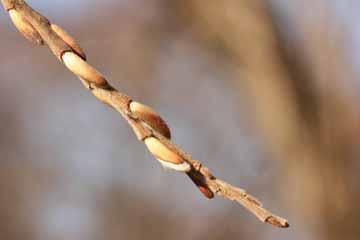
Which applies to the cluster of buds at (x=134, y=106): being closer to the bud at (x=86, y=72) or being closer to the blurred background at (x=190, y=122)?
the bud at (x=86, y=72)

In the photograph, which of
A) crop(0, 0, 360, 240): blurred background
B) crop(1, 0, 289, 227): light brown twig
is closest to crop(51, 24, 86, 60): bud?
crop(1, 0, 289, 227): light brown twig

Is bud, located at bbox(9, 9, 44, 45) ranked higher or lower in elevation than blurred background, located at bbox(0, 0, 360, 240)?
lower

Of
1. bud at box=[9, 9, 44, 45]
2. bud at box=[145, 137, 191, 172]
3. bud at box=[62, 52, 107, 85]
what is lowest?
bud at box=[145, 137, 191, 172]

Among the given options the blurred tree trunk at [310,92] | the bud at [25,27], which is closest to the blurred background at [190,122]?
the blurred tree trunk at [310,92]

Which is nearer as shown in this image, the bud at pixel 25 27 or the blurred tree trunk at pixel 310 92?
the bud at pixel 25 27

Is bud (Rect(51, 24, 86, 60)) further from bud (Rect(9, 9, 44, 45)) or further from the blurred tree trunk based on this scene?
the blurred tree trunk

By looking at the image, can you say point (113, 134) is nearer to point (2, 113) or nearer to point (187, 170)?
point (2, 113)

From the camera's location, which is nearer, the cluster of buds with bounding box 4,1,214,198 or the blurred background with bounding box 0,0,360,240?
the cluster of buds with bounding box 4,1,214,198
